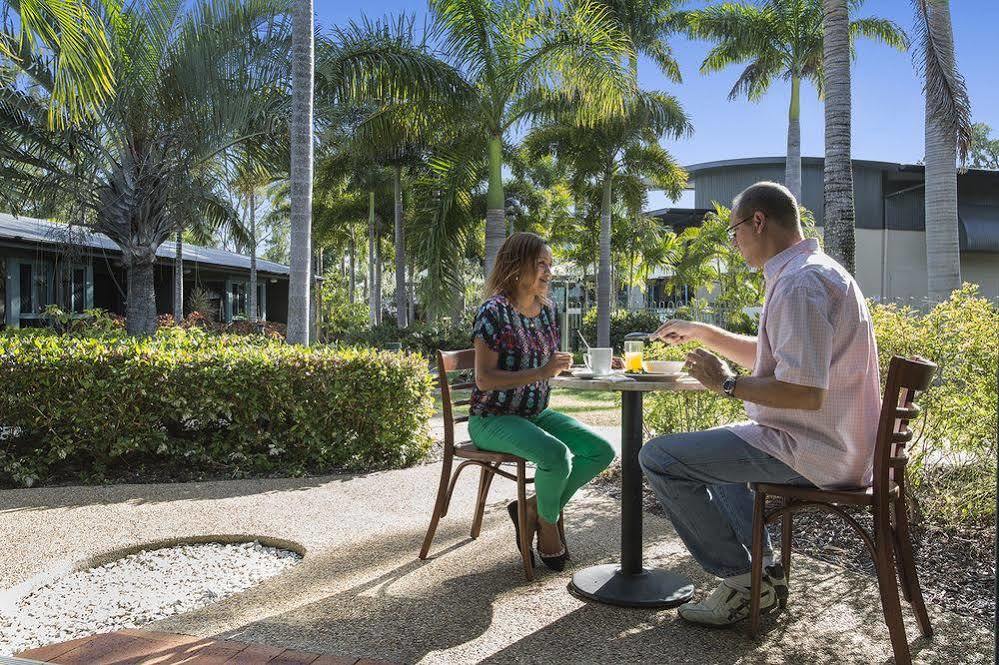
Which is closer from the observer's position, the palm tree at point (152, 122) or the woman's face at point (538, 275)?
the woman's face at point (538, 275)

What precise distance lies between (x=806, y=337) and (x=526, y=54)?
11527mm

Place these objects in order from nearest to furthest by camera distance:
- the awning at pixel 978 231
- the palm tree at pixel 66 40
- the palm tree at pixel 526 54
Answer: the palm tree at pixel 66 40, the palm tree at pixel 526 54, the awning at pixel 978 231

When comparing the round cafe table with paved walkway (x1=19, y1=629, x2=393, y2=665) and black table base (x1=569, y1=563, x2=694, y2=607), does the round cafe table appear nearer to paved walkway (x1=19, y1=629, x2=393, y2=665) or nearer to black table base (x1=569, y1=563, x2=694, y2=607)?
black table base (x1=569, y1=563, x2=694, y2=607)

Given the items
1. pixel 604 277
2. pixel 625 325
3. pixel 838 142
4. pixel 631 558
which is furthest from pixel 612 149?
pixel 631 558

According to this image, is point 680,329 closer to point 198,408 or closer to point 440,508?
point 440,508

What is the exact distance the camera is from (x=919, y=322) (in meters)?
4.62

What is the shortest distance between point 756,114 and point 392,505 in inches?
917

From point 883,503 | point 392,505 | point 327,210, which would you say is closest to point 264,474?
point 392,505

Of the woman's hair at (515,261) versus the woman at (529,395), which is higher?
the woman's hair at (515,261)

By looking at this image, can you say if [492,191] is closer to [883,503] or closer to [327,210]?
[883,503]

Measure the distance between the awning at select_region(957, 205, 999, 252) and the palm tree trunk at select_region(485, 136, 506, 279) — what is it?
2311 cm

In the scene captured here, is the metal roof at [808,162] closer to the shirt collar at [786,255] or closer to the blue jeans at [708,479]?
the shirt collar at [786,255]

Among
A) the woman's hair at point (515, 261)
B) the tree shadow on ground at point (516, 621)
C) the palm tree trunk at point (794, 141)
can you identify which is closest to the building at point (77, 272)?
the tree shadow on ground at point (516, 621)

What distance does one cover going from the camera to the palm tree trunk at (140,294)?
12.0m
